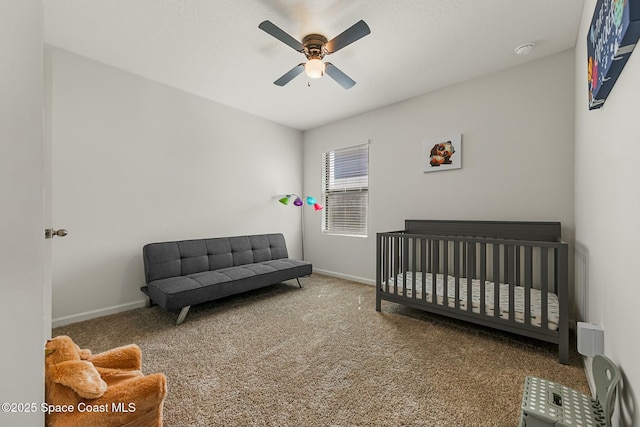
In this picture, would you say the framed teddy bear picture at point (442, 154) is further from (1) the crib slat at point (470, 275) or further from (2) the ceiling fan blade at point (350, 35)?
(2) the ceiling fan blade at point (350, 35)

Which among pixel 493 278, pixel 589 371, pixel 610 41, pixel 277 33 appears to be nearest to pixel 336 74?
pixel 277 33

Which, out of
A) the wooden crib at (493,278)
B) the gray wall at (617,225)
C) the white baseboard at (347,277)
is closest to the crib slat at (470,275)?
the wooden crib at (493,278)

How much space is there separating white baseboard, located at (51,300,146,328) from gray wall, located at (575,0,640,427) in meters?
3.57

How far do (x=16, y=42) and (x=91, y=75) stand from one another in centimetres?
268

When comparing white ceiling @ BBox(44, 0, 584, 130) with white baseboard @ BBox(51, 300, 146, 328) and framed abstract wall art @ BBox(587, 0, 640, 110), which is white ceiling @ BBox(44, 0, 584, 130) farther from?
white baseboard @ BBox(51, 300, 146, 328)

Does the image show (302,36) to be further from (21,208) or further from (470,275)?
(470,275)

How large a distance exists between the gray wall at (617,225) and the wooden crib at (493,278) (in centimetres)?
22

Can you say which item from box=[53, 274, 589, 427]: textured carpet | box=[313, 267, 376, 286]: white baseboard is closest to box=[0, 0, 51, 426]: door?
box=[53, 274, 589, 427]: textured carpet

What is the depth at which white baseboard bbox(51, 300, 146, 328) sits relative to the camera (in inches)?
92.8

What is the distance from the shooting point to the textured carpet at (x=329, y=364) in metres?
1.37

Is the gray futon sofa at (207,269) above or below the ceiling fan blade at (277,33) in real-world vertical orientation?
below

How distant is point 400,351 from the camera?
1.95 meters

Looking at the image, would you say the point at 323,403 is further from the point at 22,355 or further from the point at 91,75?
the point at 91,75

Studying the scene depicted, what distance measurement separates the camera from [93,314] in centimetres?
254
